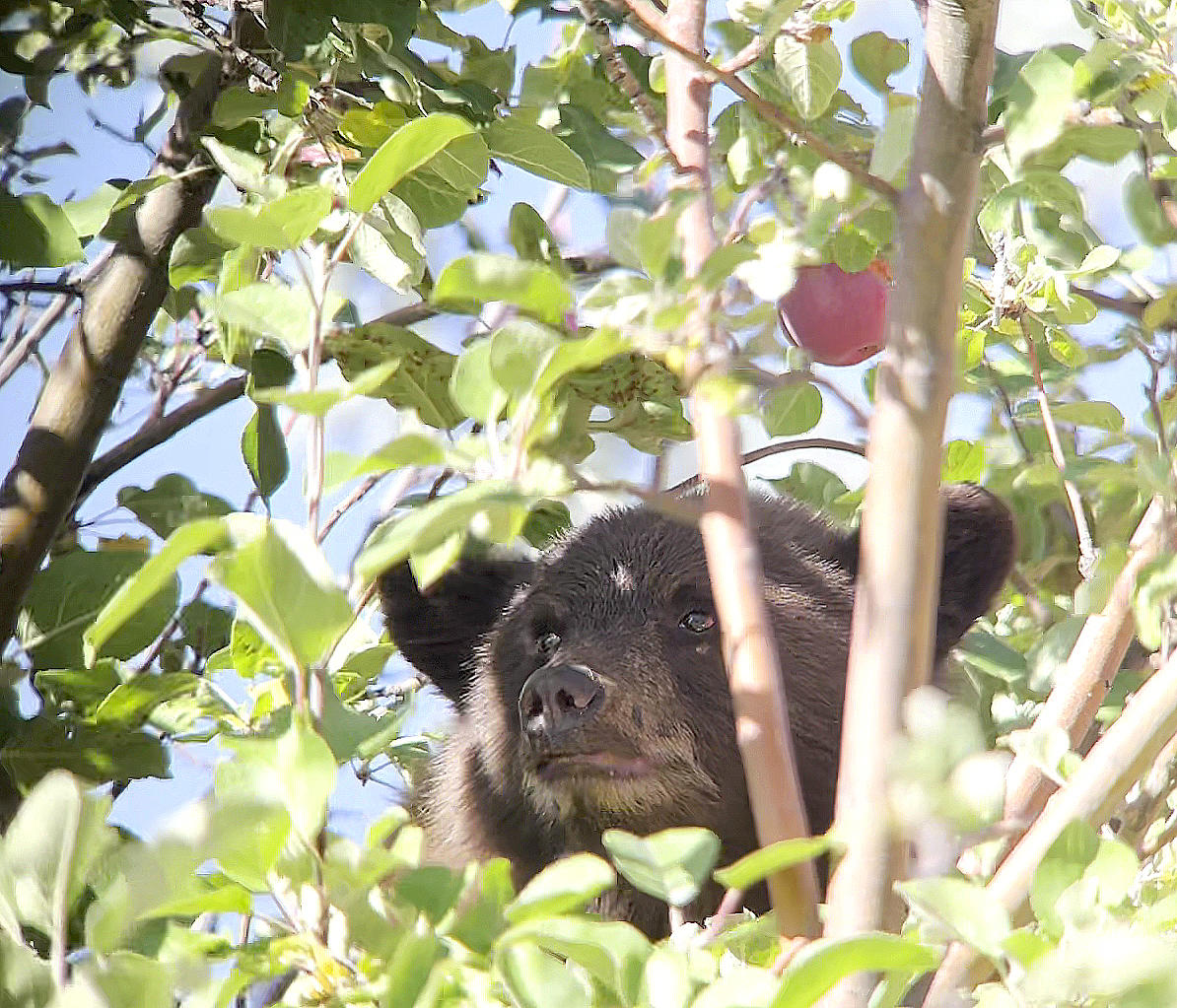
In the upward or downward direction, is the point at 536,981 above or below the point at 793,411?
below

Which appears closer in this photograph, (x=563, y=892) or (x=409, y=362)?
(x=563, y=892)

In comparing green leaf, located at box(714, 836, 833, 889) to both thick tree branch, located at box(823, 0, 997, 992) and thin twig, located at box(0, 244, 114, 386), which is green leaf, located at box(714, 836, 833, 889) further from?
thin twig, located at box(0, 244, 114, 386)

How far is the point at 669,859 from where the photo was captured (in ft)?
3.87

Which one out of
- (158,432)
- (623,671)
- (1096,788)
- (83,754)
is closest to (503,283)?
(1096,788)

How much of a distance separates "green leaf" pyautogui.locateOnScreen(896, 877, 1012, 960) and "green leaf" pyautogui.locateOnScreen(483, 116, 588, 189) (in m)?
1.13

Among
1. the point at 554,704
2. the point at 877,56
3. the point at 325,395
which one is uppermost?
the point at 877,56

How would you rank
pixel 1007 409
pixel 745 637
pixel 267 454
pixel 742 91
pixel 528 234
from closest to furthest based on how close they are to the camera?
pixel 745 637 → pixel 742 91 → pixel 528 234 → pixel 267 454 → pixel 1007 409

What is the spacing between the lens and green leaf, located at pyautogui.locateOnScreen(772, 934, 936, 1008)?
3.27ft

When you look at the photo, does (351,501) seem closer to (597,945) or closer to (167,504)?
(167,504)

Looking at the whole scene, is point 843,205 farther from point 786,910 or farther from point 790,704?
point 790,704

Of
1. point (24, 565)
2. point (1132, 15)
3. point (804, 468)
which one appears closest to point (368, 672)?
point (24, 565)

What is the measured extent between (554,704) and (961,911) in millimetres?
1407

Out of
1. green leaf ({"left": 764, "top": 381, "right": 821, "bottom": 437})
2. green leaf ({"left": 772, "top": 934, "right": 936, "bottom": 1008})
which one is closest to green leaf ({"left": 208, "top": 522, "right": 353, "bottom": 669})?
green leaf ({"left": 772, "top": 934, "right": 936, "bottom": 1008})

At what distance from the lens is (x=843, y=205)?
5.38 feet
